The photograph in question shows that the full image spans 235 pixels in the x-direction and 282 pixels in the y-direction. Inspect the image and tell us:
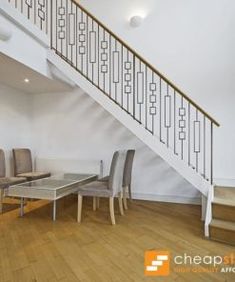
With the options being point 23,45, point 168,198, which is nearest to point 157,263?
point 168,198

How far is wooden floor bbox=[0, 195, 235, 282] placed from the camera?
6.66 feet

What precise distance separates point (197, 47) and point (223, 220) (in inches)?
123

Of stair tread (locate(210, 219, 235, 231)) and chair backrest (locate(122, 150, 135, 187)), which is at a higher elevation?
chair backrest (locate(122, 150, 135, 187))

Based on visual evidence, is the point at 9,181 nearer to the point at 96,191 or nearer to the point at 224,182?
the point at 96,191

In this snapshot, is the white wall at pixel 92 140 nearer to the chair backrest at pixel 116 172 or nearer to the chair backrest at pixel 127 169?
the chair backrest at pixel 127 169

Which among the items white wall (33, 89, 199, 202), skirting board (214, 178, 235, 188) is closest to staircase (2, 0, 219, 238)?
skirting board (214, 178, 235, 188)

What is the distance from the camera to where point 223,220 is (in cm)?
291

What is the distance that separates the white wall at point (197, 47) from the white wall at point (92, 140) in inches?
39.8

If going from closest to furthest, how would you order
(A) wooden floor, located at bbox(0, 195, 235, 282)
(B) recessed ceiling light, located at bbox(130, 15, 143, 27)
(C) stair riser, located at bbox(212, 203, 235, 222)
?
(A) wooden floor, located at bbox(0, 195, 235, 282) < (C) stair riser, located at bbox(212, 203, 235, 222) < (B) recessed ceiling light, located at bbox(130, 15, 143, 27)

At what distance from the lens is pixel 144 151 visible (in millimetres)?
4734

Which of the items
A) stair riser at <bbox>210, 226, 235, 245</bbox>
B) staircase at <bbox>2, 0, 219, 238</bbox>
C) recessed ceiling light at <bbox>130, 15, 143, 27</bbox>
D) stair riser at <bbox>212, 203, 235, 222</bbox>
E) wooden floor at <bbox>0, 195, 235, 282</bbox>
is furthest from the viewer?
recessed ceiling light at <bbox>130, 15, 143, 27</bbox>

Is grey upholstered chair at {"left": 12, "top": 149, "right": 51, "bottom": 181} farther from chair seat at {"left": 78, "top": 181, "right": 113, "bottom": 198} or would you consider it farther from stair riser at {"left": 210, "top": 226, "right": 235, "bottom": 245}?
stair riser at {"left": 210, "top": 226, "right": 235, "bottom": 245}

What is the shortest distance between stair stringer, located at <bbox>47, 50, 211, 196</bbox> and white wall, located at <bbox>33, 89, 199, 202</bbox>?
1163 mm

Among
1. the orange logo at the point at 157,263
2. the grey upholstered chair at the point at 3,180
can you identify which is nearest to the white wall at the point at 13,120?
the grey upholstered chair at the point at 3,180
